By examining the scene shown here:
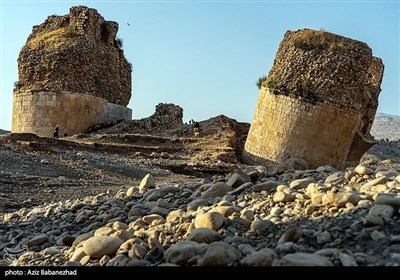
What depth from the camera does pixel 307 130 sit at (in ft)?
47.7

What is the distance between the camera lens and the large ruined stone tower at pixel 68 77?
22375mm

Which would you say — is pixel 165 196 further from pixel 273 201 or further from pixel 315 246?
pixel 315 246

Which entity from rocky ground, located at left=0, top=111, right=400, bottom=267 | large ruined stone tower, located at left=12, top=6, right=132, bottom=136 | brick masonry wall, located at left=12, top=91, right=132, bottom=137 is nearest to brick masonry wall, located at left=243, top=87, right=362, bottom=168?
rocky ground, located at left=0, top=111, right=400, bottom=267

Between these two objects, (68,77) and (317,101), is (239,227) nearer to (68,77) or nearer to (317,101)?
(317,101)

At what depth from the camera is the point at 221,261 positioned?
2955 millimetres

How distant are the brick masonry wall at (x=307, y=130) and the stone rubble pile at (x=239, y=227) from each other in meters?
8.81

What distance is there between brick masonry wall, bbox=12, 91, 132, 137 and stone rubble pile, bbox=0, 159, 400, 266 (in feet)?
55.3

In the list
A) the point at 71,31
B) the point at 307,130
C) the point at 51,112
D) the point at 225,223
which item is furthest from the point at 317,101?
the point at 71,31

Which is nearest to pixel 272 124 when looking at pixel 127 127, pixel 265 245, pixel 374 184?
pixel 127 127

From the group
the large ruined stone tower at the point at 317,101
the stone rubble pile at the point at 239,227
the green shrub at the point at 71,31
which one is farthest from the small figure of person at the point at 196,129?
the stone rubble pile at the point at 239,227

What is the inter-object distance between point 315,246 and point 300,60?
1241cm

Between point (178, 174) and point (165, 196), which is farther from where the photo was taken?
point (178, 174)

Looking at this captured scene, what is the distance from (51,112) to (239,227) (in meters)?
19.7

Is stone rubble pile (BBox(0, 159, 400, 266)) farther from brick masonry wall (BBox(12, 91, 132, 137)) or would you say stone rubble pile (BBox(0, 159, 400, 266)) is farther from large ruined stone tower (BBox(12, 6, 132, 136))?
large ruined stone tower (BBox(12, 6, 132, 136))
